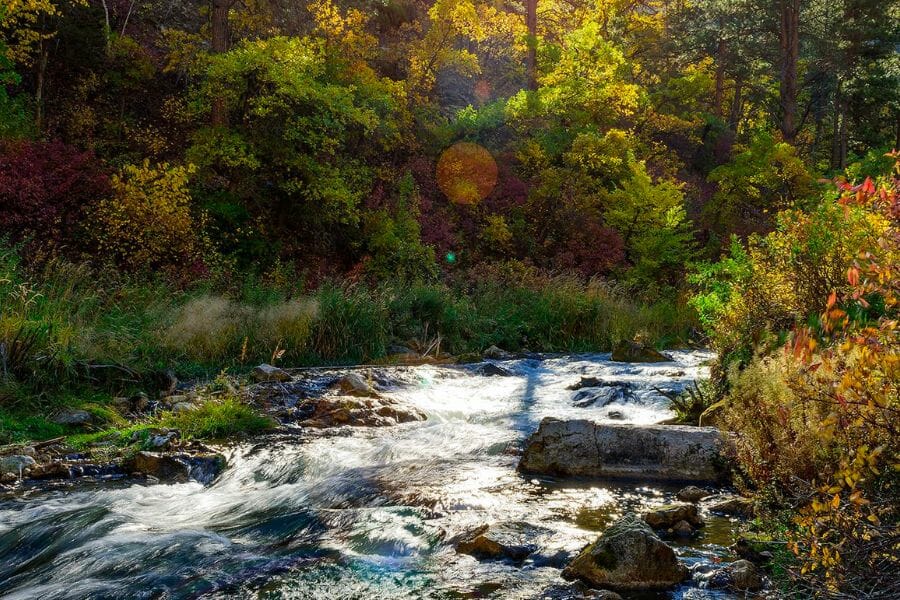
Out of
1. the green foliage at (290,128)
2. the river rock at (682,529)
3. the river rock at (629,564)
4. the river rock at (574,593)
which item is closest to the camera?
the river rock at (574,593)

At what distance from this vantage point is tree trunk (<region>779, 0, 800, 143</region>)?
25.8 metres

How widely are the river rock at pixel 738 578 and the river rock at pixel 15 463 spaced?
5709mm

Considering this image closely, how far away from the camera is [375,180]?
2289cm

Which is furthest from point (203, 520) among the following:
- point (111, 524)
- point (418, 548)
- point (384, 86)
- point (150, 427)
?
point (384, 86)

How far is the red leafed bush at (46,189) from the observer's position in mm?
13477

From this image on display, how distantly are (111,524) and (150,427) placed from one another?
2.29 metres

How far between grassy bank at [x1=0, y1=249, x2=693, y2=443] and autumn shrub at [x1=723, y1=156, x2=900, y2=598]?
263 inches

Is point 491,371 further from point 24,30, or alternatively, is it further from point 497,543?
point 24,30

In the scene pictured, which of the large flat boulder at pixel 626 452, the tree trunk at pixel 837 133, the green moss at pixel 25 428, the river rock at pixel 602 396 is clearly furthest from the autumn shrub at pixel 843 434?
the tree trunk at pixel 837 133

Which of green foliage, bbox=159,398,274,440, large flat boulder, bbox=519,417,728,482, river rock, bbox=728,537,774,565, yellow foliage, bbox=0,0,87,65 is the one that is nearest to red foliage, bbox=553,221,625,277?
yellow foliage, bbox=0,0,87,65

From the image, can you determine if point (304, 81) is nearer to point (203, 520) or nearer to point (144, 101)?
point (144, 101)

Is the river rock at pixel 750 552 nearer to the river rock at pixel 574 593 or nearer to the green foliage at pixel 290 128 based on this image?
the river rock at pixel 574 593

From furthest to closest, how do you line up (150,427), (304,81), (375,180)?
(375,180), (304,81), (150,427)

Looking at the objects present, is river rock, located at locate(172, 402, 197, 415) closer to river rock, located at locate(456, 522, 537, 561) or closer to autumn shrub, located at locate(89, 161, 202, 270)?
river rock, located at locate(456, 522, 537, 561)
